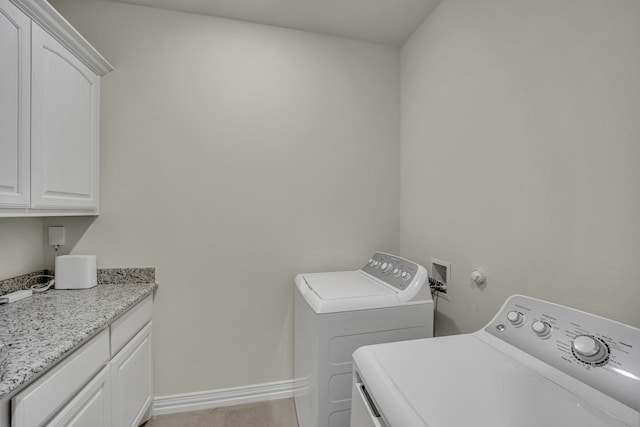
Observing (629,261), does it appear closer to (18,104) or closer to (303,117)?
(303,117)

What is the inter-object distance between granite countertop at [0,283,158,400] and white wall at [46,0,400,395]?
0.31 metres

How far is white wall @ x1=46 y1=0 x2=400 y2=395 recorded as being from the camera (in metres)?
1.66

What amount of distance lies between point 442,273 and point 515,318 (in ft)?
2.18

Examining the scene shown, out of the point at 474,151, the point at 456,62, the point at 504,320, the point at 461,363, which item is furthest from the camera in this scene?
the point at 456,62

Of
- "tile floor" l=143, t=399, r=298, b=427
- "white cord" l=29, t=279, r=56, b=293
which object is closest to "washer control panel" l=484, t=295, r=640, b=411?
"tile floor" l=143, t=399, r=298, b=427

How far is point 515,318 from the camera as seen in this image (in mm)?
954

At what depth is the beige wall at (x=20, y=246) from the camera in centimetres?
133

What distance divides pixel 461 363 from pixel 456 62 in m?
A: 1.49

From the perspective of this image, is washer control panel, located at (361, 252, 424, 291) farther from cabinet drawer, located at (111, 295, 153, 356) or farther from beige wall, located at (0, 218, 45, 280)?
beige wall, located at (0, 218, 45, 280)

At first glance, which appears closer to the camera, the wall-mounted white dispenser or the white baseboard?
the wall-mounted white dispenser

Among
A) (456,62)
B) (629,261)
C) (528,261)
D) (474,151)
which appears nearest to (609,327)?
(629,261)

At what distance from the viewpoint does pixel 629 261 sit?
0.80 m

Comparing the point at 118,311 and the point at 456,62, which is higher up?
the point at 456,62

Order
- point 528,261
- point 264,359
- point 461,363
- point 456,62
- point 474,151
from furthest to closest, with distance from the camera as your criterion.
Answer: point 264,359 → point 456,62 → point 474,151 → point 528,261 → point 461,363
